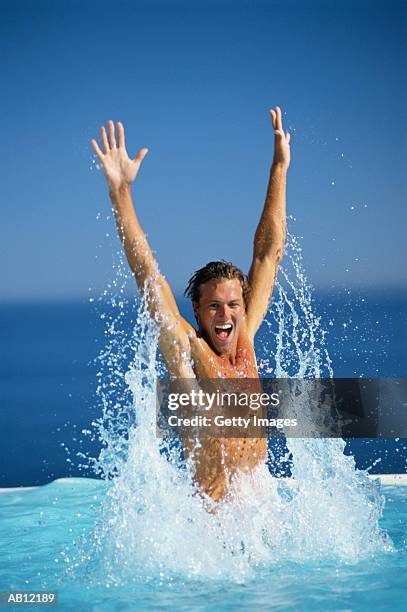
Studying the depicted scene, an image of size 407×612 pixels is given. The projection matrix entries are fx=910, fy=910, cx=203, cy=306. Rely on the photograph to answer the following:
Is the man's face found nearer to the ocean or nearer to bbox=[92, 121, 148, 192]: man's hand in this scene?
bbox=[92, 121, 148, 192]: man's hand

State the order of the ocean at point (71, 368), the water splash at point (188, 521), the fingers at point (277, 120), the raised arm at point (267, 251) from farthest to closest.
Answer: the ocean at point (71, 368)
the fingers at point (277, 120)
the raised arm at point (267, 251)
the water splash at point (188, 521)

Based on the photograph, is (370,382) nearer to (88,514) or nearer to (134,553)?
(88,514)

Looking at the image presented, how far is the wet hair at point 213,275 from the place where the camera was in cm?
271

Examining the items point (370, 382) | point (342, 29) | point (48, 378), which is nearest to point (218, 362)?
point (370, 382)

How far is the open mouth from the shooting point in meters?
2.68

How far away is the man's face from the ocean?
4.71 ft

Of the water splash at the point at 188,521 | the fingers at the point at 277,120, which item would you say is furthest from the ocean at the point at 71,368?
the fingers at the point at 277,120

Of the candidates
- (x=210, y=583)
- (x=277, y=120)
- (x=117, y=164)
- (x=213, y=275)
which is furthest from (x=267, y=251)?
(x=210, y=583)

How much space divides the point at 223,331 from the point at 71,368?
5.66 m

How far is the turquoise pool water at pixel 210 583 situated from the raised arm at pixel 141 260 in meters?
0.56

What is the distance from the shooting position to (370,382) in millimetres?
5629

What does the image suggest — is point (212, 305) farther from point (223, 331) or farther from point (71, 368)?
point (71, 368)

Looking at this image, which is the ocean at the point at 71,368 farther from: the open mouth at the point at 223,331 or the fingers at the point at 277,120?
the fingers at the point at 277,120

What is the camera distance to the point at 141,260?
247 cm
